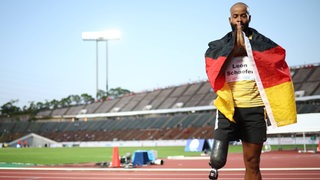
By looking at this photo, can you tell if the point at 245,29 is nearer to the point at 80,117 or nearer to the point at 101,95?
the point at 80,117

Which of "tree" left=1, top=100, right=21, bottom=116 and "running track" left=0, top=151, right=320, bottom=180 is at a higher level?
"tree" left=1, top=100, right=21, bottom=116

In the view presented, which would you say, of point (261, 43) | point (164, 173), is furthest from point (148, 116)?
point (261, 43)

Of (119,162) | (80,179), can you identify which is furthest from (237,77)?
(119,162)

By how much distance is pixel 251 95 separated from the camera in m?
4.04

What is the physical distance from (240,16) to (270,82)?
0.62 meters

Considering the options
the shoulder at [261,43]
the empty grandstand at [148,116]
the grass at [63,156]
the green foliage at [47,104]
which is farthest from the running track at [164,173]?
the green foliage at [47,104]

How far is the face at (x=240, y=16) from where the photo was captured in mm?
4082

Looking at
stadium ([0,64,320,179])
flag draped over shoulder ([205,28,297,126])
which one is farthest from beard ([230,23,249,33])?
stadium ([0,64,320,179])

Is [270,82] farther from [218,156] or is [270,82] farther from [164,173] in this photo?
[164,173]

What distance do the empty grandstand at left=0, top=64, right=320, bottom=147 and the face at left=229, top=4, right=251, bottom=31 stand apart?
4669 centimetres

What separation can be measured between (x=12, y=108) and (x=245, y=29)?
4309 inches

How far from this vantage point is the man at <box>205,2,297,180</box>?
3.94 metres

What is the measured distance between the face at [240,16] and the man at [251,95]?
0.08 m

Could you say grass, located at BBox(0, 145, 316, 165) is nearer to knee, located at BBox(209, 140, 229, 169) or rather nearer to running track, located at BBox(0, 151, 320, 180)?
running track, located at BBox(0, 151, 320, 180)
